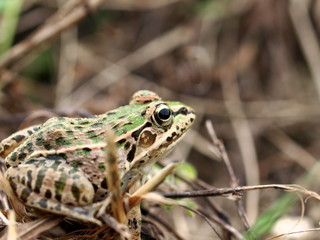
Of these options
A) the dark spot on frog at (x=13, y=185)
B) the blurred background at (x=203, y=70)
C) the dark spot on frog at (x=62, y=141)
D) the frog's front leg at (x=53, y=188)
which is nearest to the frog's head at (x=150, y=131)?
the dark spot on frog at (x=62, y=141)

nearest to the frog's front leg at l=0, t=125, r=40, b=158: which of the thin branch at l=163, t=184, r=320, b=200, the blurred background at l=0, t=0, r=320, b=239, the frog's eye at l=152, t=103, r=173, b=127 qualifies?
the frog's eye at l=152, t=103, r=173, b=127

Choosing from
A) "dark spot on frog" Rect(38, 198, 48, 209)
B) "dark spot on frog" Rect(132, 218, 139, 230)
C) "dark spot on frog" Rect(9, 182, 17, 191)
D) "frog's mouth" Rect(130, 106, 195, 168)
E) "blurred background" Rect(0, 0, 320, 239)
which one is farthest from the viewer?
"blurred background" Rect(0, 0, 320, 239)

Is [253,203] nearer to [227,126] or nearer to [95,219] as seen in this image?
[227,126]

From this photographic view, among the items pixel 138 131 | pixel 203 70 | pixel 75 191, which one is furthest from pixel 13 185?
pixel 203 70

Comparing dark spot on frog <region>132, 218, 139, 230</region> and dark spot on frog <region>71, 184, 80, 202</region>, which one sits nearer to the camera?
dark spot on frog <region>71, 184, 80, 202</region>

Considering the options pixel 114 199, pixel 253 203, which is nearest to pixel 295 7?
pixel 253 203

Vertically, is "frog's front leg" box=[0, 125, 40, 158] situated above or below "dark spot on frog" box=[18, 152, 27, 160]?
above

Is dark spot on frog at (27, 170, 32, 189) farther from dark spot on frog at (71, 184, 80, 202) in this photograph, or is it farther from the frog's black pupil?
the frog's black pupil

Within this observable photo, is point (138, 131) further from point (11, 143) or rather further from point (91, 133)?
point (11, 143)

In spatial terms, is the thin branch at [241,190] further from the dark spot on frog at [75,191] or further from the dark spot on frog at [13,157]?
the dark spot on frog at [13,157]
